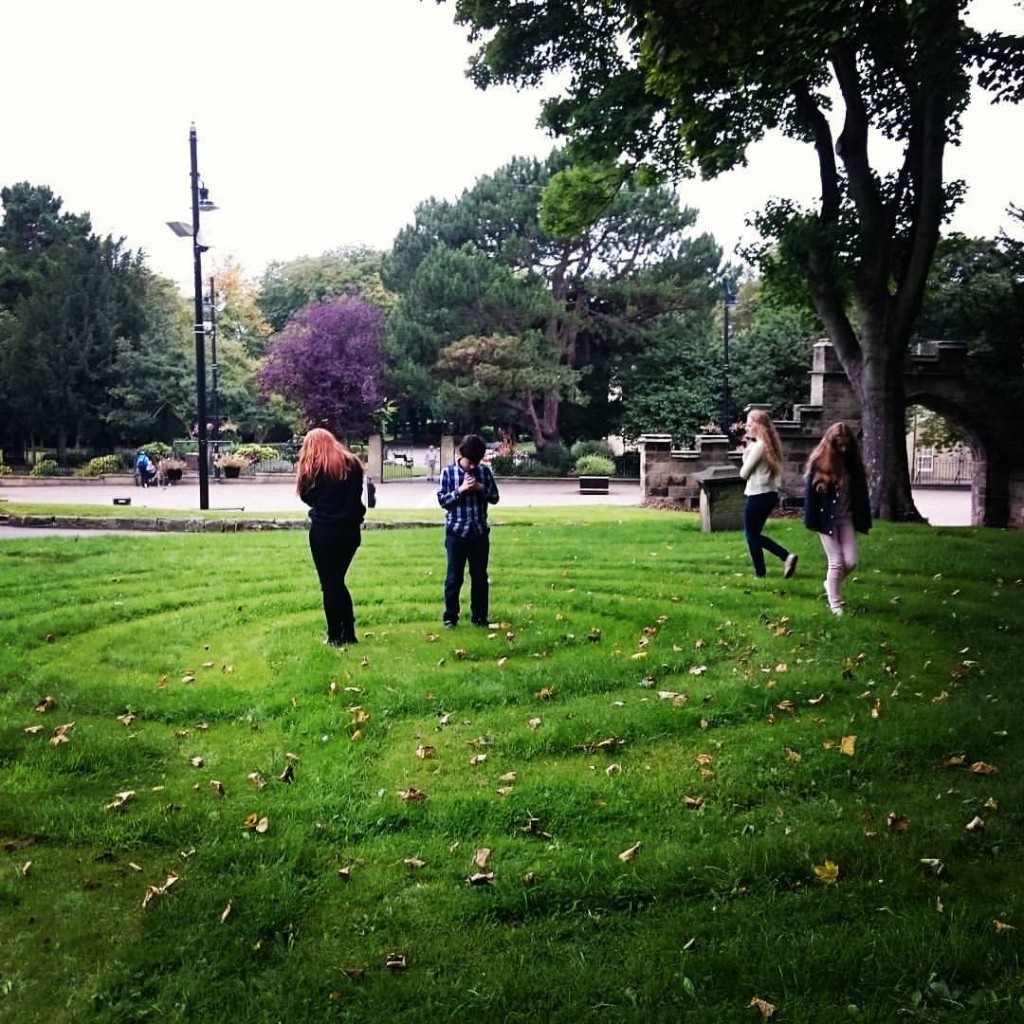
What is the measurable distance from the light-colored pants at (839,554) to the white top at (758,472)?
1475 mm

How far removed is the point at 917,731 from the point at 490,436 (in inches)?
1877

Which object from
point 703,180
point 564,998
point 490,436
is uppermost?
point 703,180

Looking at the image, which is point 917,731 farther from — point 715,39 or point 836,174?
point 836,174

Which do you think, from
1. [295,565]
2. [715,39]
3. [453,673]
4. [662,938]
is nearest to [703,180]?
[715,39]

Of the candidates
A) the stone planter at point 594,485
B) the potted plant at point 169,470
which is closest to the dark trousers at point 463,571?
the stone planter at point 594,485

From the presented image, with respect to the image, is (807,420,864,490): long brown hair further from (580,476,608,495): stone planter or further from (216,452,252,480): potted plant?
(216,452,252,480): potted plant

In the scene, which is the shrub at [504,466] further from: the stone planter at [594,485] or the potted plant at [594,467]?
the stone planter at [594,485]

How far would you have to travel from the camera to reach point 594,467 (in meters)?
37.4

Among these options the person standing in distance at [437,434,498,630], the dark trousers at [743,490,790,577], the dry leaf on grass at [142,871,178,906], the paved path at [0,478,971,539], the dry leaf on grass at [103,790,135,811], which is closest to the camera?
the dry leaf on grass at [142,871,178,906]

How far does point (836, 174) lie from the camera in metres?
17.0

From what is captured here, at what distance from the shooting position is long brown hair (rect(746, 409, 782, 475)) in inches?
371

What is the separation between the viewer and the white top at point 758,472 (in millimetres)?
9461

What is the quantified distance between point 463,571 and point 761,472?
3.56 metres

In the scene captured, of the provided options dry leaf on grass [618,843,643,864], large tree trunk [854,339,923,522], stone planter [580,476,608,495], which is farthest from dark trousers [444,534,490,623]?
stone planter [580,476,608,495]
